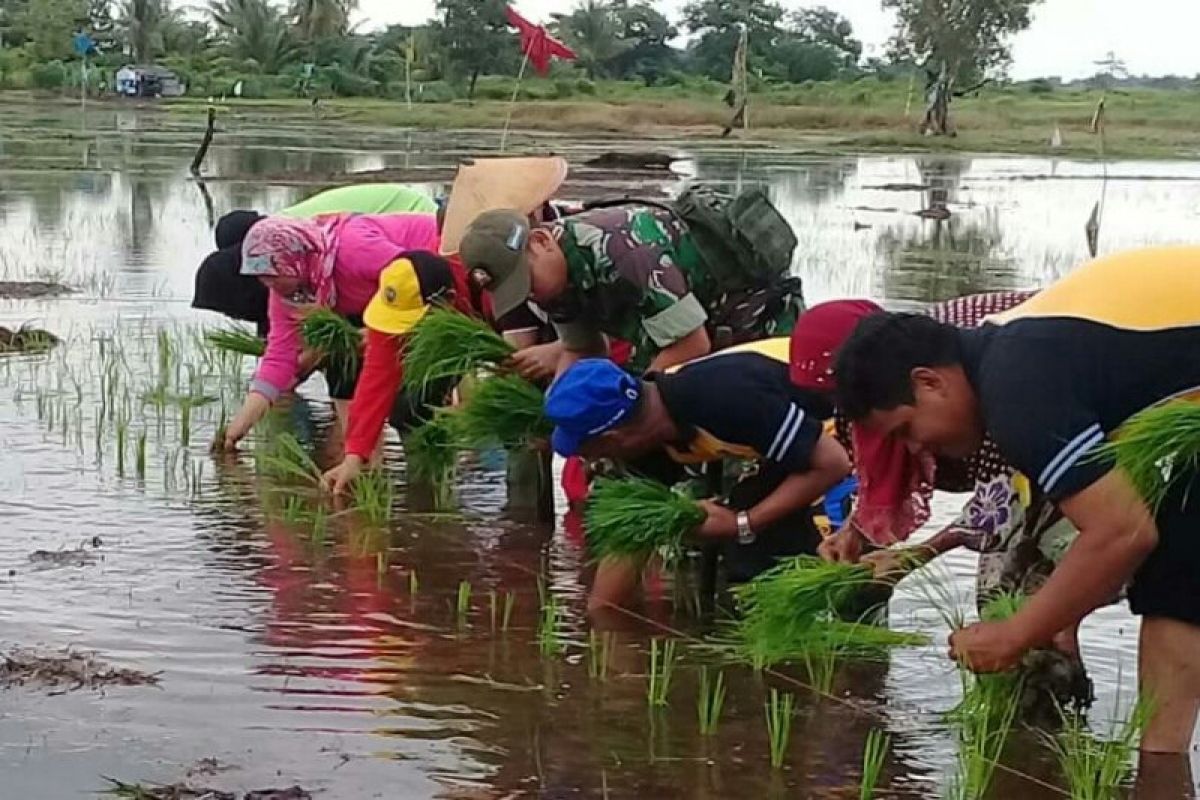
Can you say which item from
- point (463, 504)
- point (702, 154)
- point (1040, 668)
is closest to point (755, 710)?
point (1040, 668)

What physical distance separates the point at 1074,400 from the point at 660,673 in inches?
64.6

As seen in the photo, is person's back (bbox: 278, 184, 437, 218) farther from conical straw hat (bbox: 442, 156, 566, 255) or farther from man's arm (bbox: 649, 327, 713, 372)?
man's arm (bbox: 649, 327, 713, 372)

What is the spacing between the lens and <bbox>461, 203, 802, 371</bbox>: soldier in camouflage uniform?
17.5ft

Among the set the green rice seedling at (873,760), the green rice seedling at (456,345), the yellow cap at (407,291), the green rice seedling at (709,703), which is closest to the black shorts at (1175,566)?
the green rice seedling at (873,760)

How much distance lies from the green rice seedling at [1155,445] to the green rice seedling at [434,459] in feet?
10.5

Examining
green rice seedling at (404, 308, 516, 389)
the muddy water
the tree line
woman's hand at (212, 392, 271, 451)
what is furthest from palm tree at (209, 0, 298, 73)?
green rice seedling at (404, 308, 516, 389)

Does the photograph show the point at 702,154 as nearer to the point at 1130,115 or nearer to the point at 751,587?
the point at 1130,115

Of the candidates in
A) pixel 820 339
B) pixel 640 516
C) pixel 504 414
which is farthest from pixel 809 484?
pixel 504 414

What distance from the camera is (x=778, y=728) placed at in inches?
165

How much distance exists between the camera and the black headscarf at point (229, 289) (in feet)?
24.2

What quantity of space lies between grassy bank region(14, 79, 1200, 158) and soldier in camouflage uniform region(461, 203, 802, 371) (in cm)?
2995

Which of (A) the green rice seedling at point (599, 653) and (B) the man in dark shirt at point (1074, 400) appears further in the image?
(A) the green rice seedling at point (599, 653)

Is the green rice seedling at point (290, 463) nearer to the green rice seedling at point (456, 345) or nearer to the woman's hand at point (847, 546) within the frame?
the green rice seedling at point (456, 345)

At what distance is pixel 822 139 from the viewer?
1529 inches
